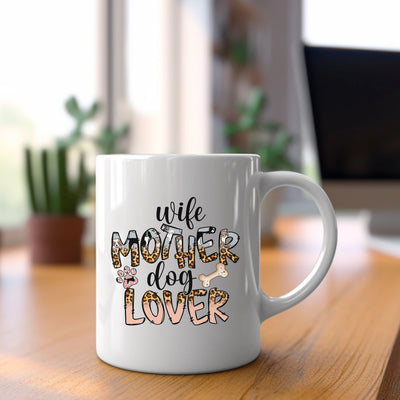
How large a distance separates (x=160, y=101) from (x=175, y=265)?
65.6 inches

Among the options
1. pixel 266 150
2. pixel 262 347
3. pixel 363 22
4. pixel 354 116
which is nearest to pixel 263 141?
pixel 266 150

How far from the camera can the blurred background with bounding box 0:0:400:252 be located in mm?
1057

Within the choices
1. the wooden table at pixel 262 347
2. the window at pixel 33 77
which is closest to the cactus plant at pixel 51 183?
the wooden table at pixel 262 347

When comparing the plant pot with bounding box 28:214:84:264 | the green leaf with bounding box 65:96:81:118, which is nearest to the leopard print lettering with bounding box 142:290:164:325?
the plant pot with bounding box 28:214:84:264

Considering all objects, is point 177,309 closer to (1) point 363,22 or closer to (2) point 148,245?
(2) point 148,245

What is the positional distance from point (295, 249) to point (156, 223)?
0.69 meters

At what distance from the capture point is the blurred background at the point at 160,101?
1.06 meters

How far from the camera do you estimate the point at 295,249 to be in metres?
1.02

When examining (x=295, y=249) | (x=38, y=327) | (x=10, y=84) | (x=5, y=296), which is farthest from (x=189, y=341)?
(x=10, y=84)

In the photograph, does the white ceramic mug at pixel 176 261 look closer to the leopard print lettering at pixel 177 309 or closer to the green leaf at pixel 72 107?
the leopard print lettering at pixel 177 309

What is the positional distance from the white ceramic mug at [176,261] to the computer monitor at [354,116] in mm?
744

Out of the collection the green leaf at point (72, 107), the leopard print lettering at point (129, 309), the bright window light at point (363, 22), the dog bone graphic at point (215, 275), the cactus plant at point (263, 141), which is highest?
the bright window light at point (363, 22)

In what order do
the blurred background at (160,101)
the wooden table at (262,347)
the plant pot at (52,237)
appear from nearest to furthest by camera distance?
1. the wooden table at (262,347)
2. the plant pot at (52,237)
3. the blurred background at (160,101)

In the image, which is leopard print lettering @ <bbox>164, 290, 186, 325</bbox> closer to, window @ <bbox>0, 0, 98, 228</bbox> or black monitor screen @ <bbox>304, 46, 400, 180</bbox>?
black monitor screen @ <bbox>304, 46, 400, 180</bbox>
